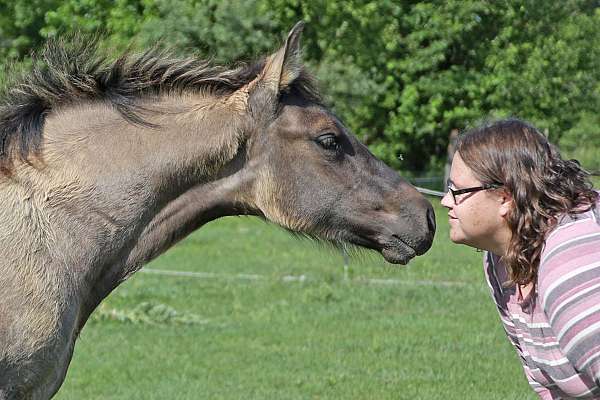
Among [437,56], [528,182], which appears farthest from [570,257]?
[437,56]

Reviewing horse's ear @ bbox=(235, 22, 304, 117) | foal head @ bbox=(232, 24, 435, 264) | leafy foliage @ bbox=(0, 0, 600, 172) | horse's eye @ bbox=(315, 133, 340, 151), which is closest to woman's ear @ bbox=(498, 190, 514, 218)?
foal head @ bbox=(232, 24, 435, 264)

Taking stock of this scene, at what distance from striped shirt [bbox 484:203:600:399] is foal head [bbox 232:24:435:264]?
3.32ft

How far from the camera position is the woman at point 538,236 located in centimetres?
327

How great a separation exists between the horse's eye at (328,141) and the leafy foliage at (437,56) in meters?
18.0

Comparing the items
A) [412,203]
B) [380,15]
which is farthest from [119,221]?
[380,15]

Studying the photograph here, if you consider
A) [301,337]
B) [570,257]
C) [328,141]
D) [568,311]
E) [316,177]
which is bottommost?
[301,337]

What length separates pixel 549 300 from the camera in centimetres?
332

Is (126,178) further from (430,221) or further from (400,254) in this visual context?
(430,221)

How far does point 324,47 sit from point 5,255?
1977cm

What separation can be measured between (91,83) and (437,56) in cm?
2326

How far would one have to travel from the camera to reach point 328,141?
455 centimetres

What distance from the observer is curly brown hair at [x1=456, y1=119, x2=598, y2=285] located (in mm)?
3520

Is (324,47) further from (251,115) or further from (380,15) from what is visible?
(251,115)

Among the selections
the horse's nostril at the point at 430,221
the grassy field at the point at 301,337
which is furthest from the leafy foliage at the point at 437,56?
the horse's nostril at the point at 430,221
